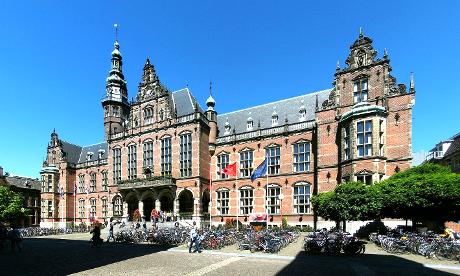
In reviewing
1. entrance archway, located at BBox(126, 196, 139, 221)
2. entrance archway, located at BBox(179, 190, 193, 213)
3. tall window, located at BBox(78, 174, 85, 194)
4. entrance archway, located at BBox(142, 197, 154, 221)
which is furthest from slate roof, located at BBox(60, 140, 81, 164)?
entrance archway, located at BBox(179, 190, 193, 213)

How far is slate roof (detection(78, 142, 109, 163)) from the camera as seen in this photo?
52.8 meters

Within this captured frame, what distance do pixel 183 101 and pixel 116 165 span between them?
1478 centimetres

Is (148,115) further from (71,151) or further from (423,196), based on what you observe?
(423,196)

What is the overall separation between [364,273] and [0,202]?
52.6 meters

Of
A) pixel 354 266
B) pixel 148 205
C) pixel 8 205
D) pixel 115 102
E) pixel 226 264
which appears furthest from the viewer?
pixel 115 102

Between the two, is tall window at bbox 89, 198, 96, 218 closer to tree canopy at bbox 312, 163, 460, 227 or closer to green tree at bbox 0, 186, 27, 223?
green tree at bbox 0, 186, 27, 223

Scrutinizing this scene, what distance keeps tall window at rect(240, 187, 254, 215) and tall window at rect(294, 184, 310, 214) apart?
550 cm

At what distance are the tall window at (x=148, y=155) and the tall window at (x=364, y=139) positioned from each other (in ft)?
86.1

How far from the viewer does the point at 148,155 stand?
41.7 metres

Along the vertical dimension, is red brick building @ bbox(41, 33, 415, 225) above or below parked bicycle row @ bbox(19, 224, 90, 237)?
above

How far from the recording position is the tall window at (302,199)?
106 ft

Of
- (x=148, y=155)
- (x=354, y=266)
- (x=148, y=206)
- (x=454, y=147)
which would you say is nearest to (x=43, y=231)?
(x=148, y=206)

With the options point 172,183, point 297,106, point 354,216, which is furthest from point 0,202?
point 354,216

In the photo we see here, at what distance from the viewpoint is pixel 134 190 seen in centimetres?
4028
